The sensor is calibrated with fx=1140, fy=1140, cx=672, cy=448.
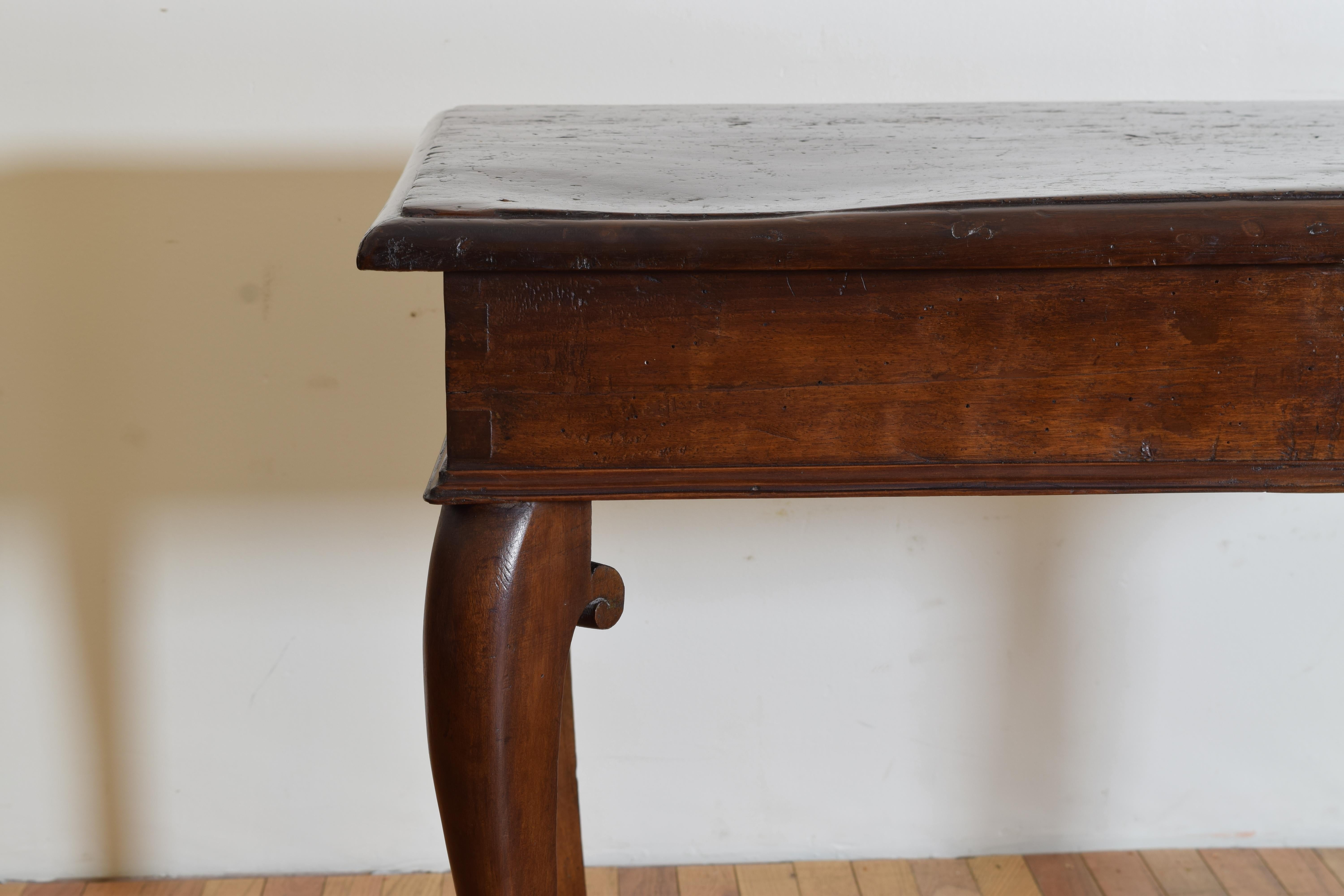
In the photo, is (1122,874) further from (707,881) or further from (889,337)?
(889,337)

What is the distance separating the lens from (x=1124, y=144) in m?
0.63

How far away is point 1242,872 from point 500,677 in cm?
107

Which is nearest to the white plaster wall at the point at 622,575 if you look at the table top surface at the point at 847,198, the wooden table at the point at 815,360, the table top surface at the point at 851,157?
the table top surface at the point at 851,157

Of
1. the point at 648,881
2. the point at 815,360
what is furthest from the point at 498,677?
A: the point at 648,881

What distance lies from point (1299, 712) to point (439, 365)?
39.1 inches

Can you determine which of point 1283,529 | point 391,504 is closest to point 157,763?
point 391,504

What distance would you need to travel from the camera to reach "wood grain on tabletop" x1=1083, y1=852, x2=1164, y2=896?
1.20m

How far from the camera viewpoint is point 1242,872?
4.01ft

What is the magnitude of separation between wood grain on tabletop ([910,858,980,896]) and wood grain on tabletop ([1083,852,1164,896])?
13 centimetres

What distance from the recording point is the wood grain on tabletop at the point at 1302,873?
1.20 meters

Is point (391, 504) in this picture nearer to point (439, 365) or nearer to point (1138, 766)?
point (439, 365)

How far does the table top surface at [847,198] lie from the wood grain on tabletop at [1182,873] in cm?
85

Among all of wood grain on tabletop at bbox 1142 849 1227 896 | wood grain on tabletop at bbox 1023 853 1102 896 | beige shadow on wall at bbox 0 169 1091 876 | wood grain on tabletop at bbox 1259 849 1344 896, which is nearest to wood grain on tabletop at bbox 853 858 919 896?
wood grain on tabletop at bbox 1023 853 1102 896

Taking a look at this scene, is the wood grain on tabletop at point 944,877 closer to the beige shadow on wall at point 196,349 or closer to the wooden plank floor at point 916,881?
the wooden plank floor at point 916,881
